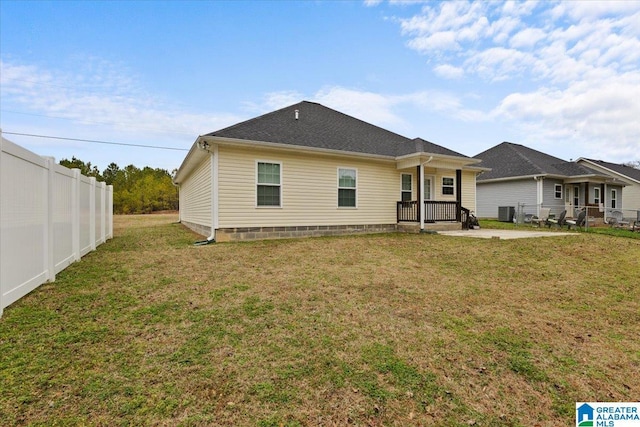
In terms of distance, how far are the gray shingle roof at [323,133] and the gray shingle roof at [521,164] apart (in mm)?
9059

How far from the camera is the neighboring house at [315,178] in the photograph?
9.66 meters

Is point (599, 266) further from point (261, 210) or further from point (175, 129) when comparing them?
point (175, 129)

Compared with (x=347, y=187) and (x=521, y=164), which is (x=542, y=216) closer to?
(x=521, y=164)

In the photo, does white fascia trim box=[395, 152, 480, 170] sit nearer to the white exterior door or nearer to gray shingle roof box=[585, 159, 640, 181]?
the white exterior door

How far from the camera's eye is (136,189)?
1449 inches

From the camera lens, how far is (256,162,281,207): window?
1011 centimetres

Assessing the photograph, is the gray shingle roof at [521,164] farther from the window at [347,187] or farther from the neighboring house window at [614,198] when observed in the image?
the window at [347,187]

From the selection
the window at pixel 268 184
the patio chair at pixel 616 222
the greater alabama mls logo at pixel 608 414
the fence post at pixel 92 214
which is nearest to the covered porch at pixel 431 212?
the window at pixel 268 184

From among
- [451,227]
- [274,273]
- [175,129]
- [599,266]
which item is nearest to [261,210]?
[274,273]

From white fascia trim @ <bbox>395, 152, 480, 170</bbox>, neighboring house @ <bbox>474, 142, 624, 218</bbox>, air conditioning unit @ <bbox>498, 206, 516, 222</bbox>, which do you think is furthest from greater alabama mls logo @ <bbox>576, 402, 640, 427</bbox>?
air conditioning unit @ <bbox>498, 206, 516, 222</bbox>

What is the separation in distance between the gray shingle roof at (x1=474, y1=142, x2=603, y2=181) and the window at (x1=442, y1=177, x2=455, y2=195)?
7808mm

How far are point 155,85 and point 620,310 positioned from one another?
66.4 ft

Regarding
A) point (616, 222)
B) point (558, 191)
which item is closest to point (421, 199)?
point (616, 222)

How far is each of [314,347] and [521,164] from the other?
2184 cm
